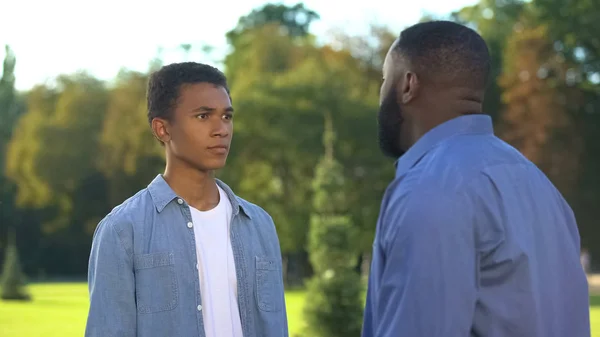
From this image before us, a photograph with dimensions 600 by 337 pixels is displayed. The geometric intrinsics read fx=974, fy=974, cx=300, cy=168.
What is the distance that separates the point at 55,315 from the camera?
98.0 ft

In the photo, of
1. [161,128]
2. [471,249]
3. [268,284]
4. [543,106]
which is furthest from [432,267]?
[543,106]

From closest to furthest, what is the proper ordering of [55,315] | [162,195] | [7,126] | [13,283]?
[162,195] → [55,315] → [13,283] → [7,126]

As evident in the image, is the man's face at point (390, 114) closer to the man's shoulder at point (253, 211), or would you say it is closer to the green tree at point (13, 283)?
the man's shoulder at point (253, 211)

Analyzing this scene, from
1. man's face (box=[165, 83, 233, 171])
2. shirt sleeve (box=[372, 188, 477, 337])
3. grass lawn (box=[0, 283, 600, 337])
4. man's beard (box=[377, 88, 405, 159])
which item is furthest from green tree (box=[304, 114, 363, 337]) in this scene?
shirt sleeve (box=[372, 188, 477, 337])

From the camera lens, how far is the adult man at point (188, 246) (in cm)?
375

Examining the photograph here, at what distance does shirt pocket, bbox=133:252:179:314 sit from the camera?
3771mm

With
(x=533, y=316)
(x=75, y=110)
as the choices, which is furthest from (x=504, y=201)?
(x=75, y=110)

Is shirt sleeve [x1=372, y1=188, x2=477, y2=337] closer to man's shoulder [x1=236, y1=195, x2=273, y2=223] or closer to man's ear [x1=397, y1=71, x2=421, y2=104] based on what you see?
man's ear [x1=397, y1=71, x2=421, y2=104]

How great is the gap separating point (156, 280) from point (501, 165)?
5.62 feet

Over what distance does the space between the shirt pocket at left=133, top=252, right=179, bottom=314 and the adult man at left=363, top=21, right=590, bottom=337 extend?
4.46ft

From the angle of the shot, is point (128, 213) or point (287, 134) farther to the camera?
point (287, 134)

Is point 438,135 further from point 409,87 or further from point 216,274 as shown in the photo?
point 216,274

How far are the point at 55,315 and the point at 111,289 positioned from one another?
1077 inches

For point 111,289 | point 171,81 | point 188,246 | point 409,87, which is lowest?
point 111,289
